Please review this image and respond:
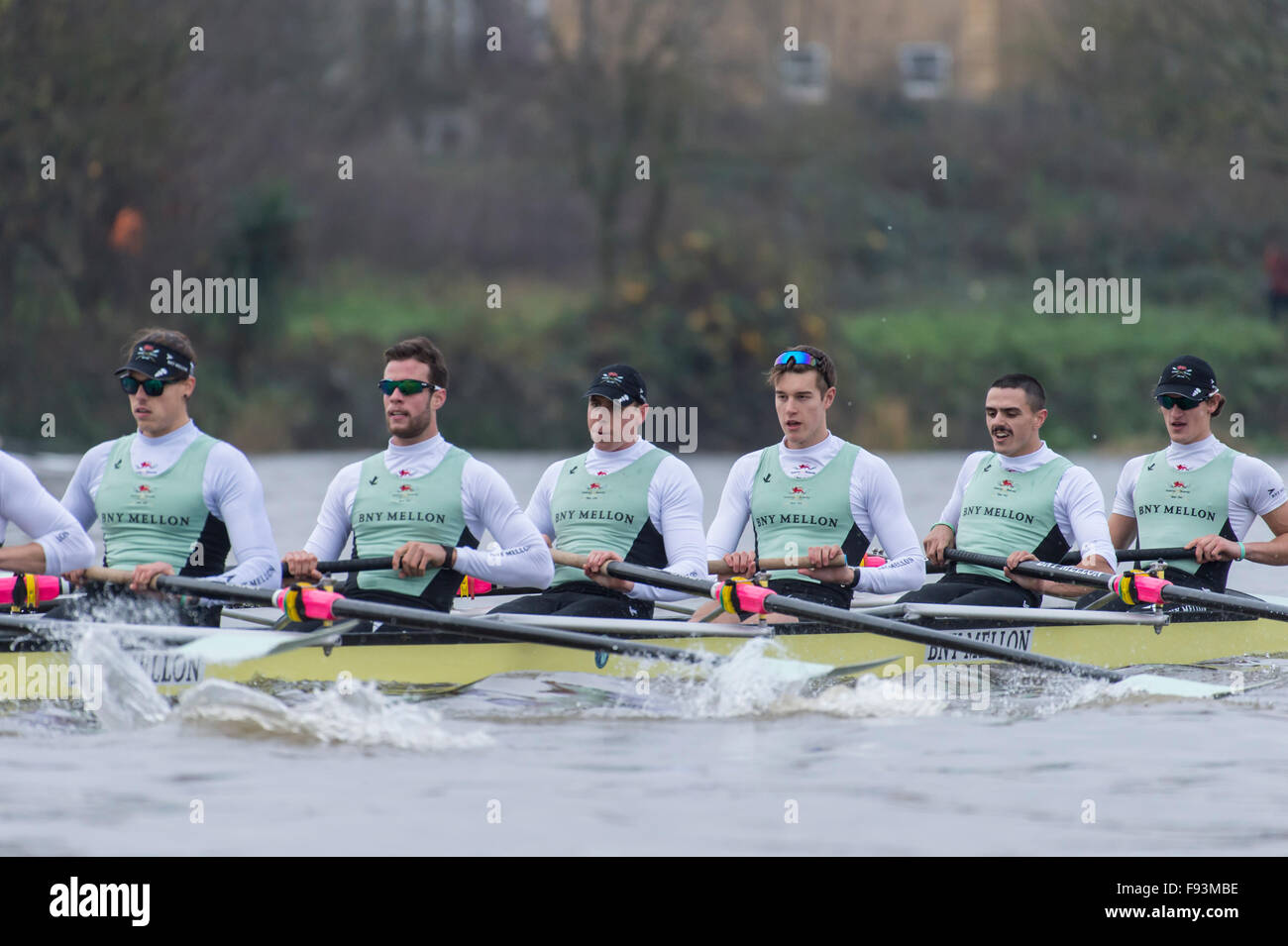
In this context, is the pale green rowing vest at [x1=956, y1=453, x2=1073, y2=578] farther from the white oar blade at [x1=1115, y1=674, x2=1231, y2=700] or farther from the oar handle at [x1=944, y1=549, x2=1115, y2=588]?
the white oar blade at [x1=1115, y1=674, x2=1231, y2=700]

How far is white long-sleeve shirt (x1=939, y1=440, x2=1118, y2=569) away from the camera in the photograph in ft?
31.7

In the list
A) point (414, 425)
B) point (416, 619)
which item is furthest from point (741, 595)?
point (414, 425)

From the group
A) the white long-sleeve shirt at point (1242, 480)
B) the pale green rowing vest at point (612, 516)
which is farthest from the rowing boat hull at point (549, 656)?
the white long-sleeve shirt at point (1242, 480)

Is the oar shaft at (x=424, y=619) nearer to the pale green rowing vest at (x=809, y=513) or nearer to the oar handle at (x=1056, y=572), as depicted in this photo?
the pale green rowing vest at (x=809, y=513)

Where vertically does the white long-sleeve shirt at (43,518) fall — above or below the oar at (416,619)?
above

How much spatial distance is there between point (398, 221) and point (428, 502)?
2601cm

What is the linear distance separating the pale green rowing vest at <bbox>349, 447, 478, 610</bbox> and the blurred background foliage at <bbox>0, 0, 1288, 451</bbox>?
51.7 feet

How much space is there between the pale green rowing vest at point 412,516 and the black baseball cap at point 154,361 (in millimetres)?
969

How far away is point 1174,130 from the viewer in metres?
30.0

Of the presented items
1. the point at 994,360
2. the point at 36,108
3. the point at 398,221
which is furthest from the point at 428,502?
the point at 398,221

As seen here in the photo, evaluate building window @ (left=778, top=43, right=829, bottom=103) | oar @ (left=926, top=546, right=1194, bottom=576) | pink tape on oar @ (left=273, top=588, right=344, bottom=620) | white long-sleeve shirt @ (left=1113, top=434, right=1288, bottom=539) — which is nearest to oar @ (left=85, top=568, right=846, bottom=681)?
pink tape on oar @ (left=273, top=588, right=344, bottom=620)

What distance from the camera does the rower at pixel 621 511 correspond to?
9.25 m

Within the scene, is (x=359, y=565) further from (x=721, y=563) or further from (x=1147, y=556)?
(x=1147, y=556)

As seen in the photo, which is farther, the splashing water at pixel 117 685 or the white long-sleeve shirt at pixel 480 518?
the white long-sleeve shirt at pixel 480 518
